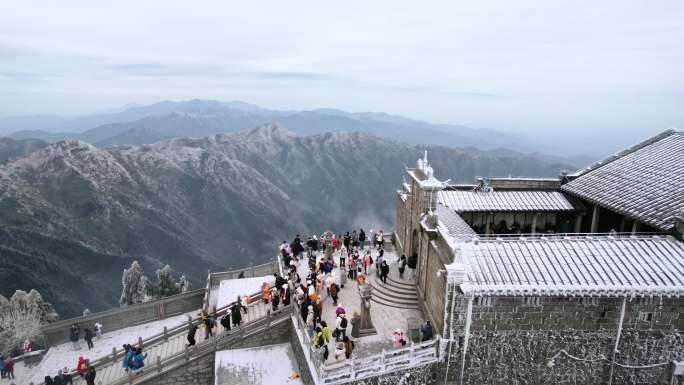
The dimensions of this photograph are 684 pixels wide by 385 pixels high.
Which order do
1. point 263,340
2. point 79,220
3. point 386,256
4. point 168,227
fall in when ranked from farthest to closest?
point 168,227 < point 79,220 < point 386,256 < point 263,340

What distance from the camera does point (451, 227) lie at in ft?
72.4

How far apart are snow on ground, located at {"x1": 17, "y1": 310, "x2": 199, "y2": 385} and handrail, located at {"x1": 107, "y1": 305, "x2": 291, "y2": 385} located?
679 cm

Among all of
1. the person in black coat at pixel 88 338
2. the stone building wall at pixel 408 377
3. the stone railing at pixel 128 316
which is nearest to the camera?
the stone building wall at pixel 408 377

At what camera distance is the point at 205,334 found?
2298 centimetres

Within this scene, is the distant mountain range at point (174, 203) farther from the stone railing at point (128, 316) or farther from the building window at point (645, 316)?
the building window at point (645, 316)

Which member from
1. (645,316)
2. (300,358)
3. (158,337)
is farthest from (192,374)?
(645,316)

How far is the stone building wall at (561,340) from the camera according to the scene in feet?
55.8

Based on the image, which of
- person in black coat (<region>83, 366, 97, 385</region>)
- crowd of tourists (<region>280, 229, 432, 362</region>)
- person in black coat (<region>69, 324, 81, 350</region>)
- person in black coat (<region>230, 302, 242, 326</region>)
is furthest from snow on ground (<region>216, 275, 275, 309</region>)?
person in black coat (<region>69, 324, 81, 350</region>)

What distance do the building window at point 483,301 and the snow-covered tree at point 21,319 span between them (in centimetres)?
2905

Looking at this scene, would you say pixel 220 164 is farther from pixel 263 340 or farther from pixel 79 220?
pixel 263 340

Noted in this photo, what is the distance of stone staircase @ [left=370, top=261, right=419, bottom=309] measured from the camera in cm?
2242

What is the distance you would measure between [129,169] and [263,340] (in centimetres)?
9757

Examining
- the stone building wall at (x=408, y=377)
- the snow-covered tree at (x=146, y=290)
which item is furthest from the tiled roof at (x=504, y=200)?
the snow-covered tree at (x=146, y=290)

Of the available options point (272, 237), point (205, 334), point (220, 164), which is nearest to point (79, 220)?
point (272, 237)
